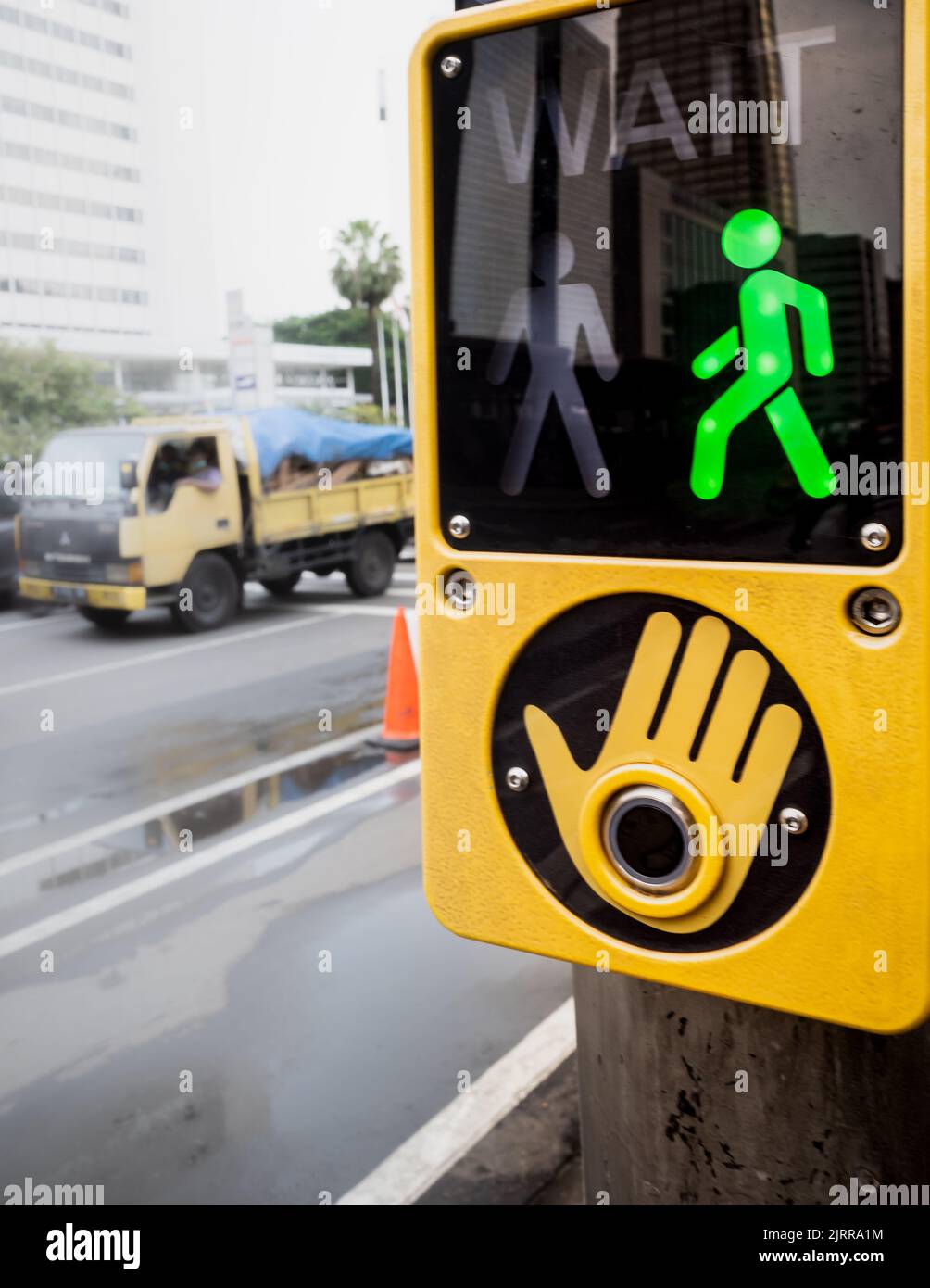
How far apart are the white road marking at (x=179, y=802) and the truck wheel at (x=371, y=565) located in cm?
637

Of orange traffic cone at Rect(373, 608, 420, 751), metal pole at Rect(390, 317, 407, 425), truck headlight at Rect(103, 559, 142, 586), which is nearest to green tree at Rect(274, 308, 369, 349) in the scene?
metal pole at Rect(390, 317, 407, 425)

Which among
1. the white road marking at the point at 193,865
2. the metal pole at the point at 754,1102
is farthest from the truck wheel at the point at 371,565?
the metal pole at the point at 754,1102

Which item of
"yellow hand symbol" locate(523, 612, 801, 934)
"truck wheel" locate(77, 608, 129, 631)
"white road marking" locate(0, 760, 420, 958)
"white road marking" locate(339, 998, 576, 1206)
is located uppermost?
"yellow hand symbol" locate(523, 612, 801, 934)

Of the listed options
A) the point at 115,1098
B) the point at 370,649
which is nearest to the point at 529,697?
the point at 115,1098

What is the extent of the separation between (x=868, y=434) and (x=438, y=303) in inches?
22.0

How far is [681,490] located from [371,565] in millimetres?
13103

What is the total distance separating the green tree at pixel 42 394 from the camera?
2486cm

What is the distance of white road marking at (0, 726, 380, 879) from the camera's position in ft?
18.8

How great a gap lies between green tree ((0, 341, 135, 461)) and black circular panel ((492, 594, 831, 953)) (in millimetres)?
24759

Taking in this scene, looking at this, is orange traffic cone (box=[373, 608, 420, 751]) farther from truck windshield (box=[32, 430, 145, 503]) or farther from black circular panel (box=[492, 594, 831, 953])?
black circular panel (box=[492, 594, 831, 953])

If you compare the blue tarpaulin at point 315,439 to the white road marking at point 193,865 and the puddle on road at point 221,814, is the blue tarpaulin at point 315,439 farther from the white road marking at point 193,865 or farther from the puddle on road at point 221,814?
the white road marking at point 193,865

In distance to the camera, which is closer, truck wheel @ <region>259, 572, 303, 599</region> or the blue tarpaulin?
the blue tarpaulin

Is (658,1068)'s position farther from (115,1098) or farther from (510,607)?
(115,1098)

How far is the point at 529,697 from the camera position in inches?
55.1
